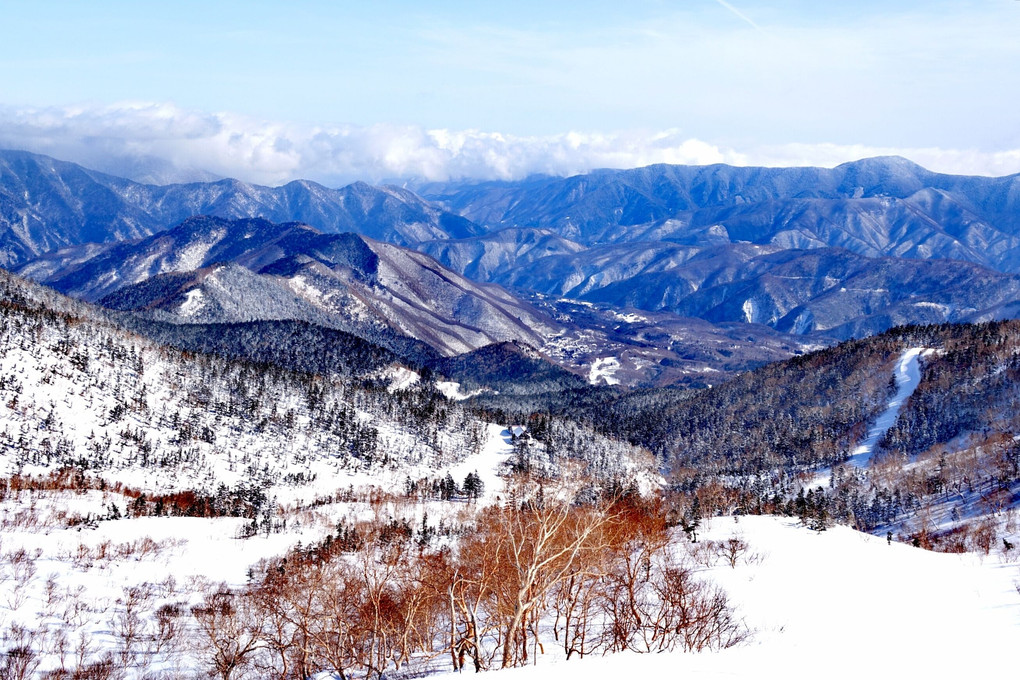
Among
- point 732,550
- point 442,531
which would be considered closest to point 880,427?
point 442,531

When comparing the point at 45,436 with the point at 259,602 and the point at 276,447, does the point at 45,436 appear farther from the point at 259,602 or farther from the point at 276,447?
the point at 259,602

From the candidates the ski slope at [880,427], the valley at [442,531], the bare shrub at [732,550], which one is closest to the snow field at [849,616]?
the valley at [442,531]

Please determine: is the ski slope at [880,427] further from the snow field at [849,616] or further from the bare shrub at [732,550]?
the bare shrub at [732,550]

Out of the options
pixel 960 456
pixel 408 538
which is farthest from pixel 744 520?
pixel 960 456

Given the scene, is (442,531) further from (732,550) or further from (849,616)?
(849,616)

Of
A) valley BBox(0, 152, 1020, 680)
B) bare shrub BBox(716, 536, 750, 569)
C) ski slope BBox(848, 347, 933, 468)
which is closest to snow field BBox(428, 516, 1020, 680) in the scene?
valley BBox(0, 152, 1020, 680)

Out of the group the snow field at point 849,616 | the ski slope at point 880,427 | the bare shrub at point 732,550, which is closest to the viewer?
the snow field at point 849,616

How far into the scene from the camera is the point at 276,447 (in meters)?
162

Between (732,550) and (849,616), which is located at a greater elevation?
(849,616)

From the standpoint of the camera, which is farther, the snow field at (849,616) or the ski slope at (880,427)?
the ski slope at (880,427)

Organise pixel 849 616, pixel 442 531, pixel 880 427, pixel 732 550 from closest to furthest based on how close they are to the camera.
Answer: pixel 849 616
pixel 732 550
pixel 442 531
pixel 880 427

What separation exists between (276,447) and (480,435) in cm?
5645

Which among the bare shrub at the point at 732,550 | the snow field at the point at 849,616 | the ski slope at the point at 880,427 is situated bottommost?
the ski slope at the point at 880,427

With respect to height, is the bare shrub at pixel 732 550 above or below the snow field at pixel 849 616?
below
